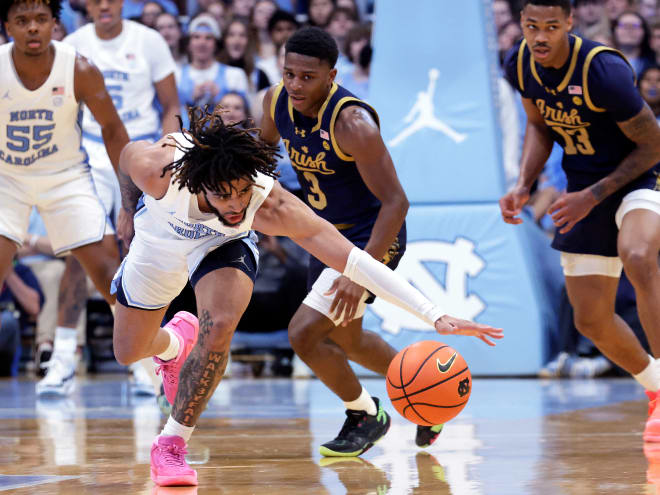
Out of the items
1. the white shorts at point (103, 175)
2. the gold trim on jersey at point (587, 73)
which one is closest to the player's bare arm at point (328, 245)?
the gold trim on jersey at point (587, 73)

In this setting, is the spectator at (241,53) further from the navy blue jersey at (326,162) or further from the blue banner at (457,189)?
the navy blue jersey at (326,162)

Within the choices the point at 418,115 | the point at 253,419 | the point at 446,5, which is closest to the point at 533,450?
the point at 253,419

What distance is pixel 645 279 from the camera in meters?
5.10

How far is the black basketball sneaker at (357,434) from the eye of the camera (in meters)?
4.72

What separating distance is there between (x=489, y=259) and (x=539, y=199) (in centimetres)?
184

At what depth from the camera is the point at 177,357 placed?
5.25 m

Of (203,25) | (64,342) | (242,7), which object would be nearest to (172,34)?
(203,25)

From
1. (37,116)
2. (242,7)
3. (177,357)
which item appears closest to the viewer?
(177,357)

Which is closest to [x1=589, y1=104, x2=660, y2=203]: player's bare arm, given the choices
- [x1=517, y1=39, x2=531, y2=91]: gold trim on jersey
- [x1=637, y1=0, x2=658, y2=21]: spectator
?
[x1=517, y1=39, x2=531, y2=91]: gold trim on jersey

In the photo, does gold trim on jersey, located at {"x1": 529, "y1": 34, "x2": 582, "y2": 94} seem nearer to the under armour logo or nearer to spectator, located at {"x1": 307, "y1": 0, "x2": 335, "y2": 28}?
the under armour logo

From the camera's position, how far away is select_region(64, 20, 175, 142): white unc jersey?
825 centimetres

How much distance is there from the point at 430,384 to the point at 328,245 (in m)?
0.79

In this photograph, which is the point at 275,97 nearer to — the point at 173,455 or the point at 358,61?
the point at 173,455

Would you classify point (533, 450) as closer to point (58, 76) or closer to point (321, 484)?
point (321, 484)
